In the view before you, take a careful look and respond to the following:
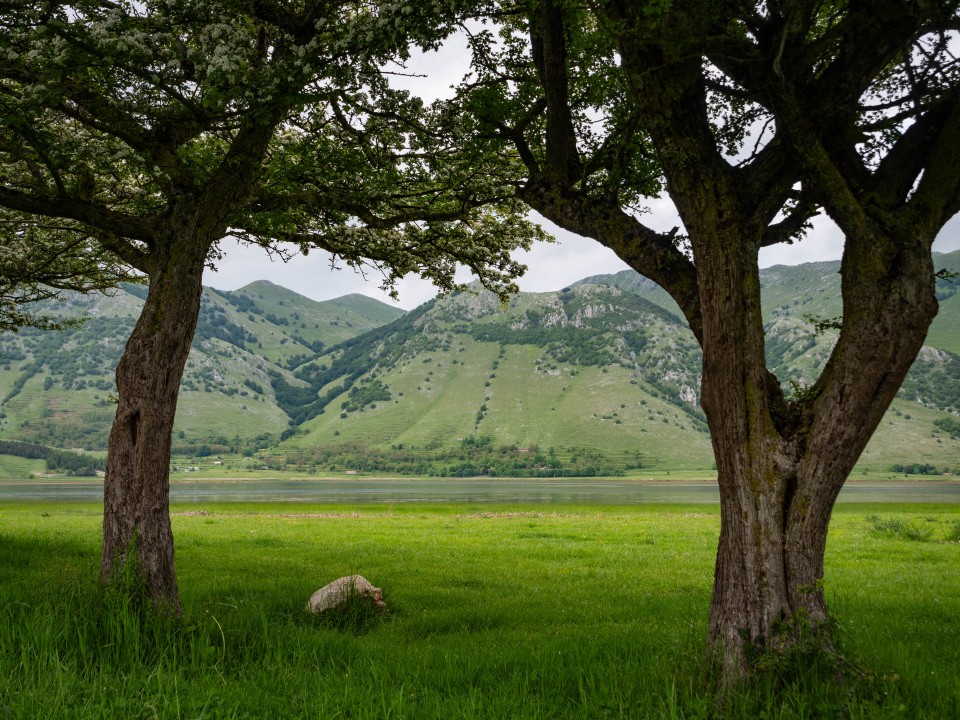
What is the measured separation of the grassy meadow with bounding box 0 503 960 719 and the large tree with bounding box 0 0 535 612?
134 centimetres

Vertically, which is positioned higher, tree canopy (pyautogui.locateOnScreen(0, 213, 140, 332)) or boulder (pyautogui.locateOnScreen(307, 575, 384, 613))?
tree canopy (pyautogui.locateOnScreen(0, 213, 140, 332))

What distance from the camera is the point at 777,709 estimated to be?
511cm

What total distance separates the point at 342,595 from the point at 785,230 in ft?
24.3

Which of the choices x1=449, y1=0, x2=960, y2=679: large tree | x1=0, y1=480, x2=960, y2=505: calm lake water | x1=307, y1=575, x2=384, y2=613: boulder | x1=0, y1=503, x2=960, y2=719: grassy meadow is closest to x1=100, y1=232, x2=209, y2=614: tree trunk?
x1=0, y1=503, x2=960, y2=719: grassy meadow

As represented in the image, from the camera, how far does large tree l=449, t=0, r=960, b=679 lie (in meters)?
5.55

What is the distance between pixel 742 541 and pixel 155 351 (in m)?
7.31

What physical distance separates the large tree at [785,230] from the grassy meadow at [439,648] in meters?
0.76

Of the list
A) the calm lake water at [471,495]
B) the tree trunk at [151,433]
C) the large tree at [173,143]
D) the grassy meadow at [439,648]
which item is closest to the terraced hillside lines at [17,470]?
the calm lake water at [471,495]

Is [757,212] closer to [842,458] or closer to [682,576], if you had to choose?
[842,458]

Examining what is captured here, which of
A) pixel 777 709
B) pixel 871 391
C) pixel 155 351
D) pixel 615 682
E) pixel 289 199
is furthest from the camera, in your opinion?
pixel 289 199

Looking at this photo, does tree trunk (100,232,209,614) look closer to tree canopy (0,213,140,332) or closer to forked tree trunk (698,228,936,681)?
forked tree trunk (698,228,936,681)

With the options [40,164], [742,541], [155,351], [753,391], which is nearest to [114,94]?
[155,351]

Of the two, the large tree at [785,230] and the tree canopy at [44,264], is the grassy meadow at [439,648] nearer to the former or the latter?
the large tree at [785,230]

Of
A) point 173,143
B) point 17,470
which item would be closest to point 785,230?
point 173,143
